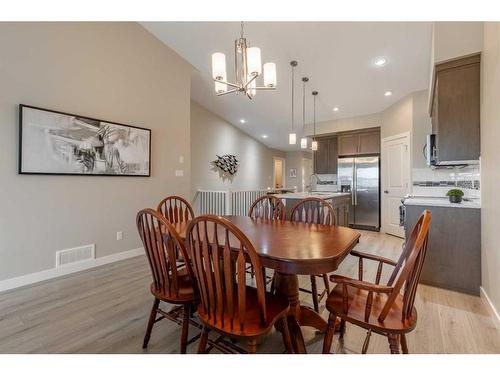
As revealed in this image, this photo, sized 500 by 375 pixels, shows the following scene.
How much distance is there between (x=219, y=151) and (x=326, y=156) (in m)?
2.77

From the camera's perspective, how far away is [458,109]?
2.55m

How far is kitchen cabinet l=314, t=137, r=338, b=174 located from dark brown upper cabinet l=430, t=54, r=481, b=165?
3.46 meters

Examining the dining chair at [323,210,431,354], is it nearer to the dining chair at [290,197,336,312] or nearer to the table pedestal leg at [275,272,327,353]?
the table pedestal leg at [275,272,327,353]

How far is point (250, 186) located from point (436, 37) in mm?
5963

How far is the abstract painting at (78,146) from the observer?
2611 millimetres

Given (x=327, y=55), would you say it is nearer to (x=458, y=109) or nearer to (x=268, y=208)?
(x=458, y=109)

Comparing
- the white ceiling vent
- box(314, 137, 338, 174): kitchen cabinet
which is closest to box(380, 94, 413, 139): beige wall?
box(314, 137, 338, 174): kitchen cabinet

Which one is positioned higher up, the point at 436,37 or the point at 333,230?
the point at 436,37

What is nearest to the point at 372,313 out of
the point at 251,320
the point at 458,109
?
the point at 251,320

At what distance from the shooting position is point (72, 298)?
2.33 meters

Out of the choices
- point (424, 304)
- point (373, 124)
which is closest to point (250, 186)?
point (373, 124)

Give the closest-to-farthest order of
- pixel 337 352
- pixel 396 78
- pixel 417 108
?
pixel 337 352 → pixel 396 78 → pixel 417 108
